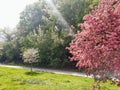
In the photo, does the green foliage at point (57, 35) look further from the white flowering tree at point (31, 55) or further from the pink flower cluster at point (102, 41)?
the pink flower cluster at point (102, 41)

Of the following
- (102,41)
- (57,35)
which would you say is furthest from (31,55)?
(102,41)

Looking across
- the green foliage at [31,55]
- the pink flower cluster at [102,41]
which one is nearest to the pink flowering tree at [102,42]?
the pink flower cluster at [102,41]

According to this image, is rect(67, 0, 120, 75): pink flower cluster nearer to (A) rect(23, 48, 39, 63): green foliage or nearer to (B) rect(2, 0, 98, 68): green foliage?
(B) rect(2, 0, 98, 68): green foliage

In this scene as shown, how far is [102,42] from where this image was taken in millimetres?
8336

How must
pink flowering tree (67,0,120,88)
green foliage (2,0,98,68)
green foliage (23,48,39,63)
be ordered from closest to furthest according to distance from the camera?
pink flowering tree (67,0,120,88) → green foliage (23,48,39,63) → green foliage (2,0,98,68)

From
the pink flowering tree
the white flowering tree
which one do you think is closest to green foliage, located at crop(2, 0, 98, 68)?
the white flowering tree

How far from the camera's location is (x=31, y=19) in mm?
68125

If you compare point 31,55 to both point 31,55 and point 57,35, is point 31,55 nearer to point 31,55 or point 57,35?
point 31,55

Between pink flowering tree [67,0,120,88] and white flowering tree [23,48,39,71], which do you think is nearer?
pink flowering tree [67,0,120,88]

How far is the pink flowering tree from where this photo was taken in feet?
26.4

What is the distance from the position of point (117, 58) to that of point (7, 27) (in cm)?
7299

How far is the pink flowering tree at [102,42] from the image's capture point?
8047mm

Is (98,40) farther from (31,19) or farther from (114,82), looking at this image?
(31,19)

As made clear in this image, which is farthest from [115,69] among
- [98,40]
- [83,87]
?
[83,87]
